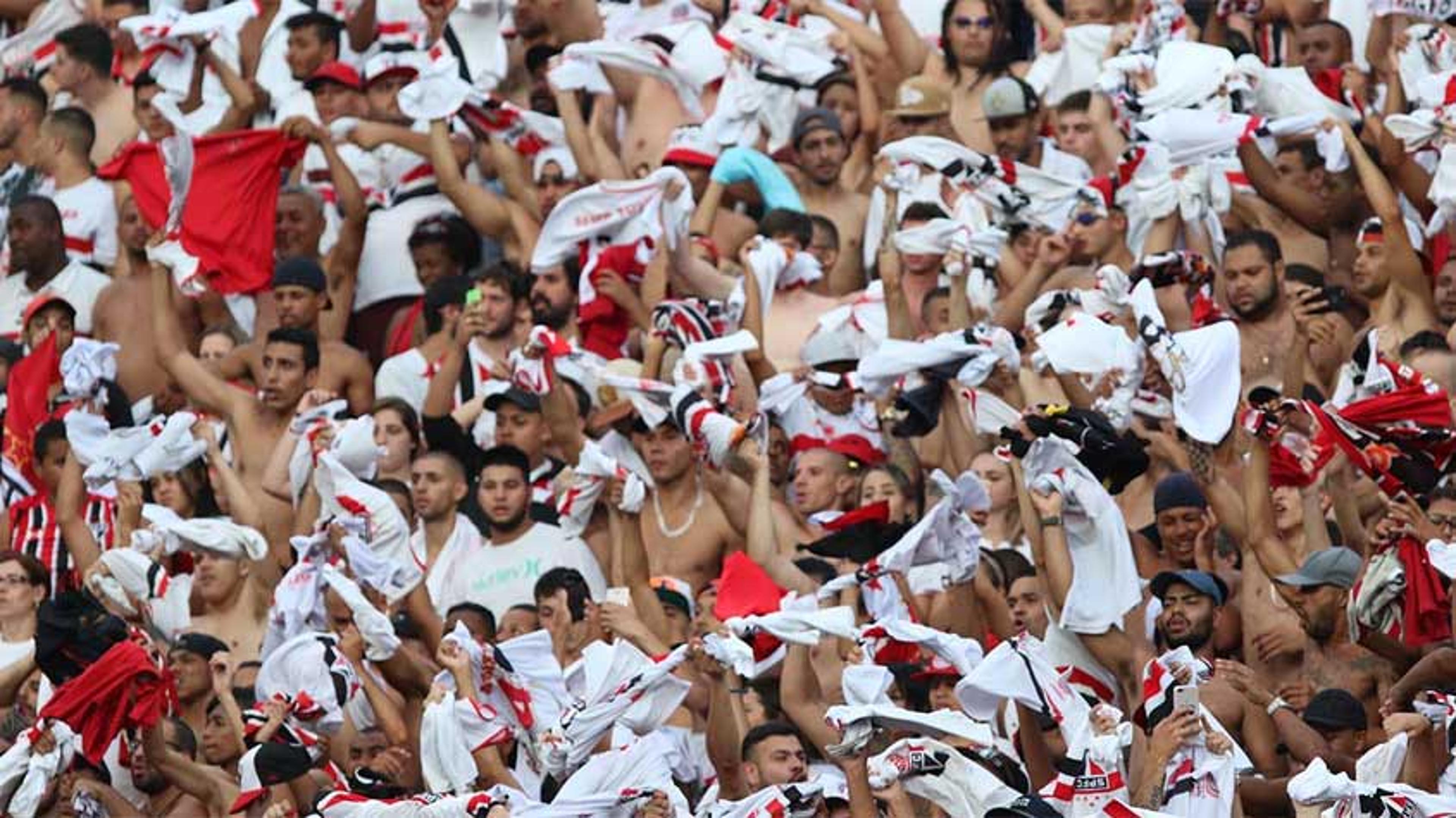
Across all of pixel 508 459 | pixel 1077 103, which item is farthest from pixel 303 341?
pixel 1077 103

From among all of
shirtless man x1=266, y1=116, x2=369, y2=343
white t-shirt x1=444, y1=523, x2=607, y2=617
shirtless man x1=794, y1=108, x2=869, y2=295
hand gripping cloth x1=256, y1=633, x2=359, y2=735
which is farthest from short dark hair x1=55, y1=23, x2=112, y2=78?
hand gripping cloth x1=256, y1=633, x2=359, y2=735

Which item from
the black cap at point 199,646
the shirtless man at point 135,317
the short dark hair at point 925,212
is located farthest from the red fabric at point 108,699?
the short dark hair at point 925,212

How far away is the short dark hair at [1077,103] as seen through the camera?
1675cm

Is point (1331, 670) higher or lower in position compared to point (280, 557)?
higher

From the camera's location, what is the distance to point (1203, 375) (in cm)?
1462

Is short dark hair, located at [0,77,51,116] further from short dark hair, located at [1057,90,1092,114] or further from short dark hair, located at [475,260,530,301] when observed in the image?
short dark hair, located at [1057,90,1092,114]

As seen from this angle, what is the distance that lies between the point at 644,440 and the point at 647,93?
7.37 feet

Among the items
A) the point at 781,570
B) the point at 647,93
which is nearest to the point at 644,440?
the point at 781,570

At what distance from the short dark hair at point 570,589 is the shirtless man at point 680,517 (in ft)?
1.21

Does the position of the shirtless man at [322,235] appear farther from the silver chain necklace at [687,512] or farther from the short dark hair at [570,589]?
the short dark hair at [570,589]

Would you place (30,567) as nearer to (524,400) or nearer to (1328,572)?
(524,400)

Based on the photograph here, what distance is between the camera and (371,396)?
16.7 metres

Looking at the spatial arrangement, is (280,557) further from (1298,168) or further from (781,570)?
(1298,168)

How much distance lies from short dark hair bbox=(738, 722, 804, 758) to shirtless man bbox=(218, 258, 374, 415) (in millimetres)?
3100
